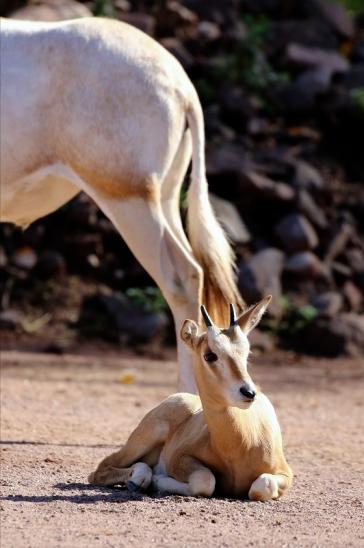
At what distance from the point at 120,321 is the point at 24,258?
4.46 ft

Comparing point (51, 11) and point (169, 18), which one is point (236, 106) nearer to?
point (169, 18)

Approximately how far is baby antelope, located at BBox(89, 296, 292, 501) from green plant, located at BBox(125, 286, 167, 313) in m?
6.45

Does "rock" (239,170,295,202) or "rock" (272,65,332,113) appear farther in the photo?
"rock" (272,65,332,113)

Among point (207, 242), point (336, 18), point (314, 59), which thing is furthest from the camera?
point (336, 18)

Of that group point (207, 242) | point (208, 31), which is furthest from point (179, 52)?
point (207, 242)

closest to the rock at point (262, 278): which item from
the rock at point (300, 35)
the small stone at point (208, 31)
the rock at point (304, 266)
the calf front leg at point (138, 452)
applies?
the rock at point (304, 266)

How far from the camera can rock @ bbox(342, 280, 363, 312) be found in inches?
511

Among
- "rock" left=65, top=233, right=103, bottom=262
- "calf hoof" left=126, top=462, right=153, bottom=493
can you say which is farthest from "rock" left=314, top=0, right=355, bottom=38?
"calf hoof" left=126, top=462, right=153, bottom=493

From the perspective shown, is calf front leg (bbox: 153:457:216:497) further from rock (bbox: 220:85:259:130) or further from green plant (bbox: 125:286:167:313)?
rock (bbox: 220:85:259:130)

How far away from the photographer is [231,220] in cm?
1298

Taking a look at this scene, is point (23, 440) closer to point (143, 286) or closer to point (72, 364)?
point (72, 364)

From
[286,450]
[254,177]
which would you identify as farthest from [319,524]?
[254,177]

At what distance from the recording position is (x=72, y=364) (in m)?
10.6

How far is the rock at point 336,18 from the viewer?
56.4 feet
